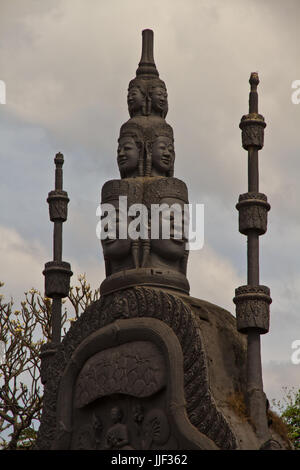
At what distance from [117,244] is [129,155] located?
1.80 m

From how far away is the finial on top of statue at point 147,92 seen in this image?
21.1 metres

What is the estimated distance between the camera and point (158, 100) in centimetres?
2105

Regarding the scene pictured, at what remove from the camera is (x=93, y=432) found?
62.2 ft

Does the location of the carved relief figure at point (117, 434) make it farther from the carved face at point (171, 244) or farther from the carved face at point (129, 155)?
the carved face at point (129, 155)

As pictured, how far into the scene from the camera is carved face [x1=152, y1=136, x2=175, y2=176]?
20.5m

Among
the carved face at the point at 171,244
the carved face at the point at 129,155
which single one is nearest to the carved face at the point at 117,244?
the carved face at the point at 171,244

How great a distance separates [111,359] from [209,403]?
2.24 metres

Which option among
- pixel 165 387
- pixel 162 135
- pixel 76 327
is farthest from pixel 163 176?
pixel 165 387

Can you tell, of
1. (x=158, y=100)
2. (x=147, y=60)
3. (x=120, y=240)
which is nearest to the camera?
(x=120, y=240)

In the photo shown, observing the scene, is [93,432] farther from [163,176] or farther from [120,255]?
[163,176]

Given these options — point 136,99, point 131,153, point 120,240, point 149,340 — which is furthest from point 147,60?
point 149,340

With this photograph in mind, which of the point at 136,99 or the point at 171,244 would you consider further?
the point at 136,99

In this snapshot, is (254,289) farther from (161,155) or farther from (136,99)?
(136,99)

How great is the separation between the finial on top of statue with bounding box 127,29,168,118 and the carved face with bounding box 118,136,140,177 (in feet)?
2.54
